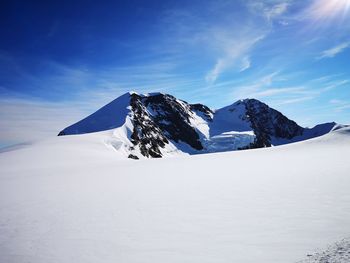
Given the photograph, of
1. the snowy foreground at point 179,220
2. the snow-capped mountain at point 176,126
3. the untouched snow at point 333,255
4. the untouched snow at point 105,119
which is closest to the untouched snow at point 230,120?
the snow-capped mountain at point 176,126

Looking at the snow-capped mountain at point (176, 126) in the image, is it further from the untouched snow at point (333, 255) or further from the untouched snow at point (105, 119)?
the untouched snow at point (333, 255)

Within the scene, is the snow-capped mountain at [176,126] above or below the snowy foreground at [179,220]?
above

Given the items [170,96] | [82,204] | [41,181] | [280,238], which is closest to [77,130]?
[170,96]

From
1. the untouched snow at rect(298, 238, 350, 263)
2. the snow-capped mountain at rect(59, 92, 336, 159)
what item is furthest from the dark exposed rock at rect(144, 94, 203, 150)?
the untouched snow at rect(298, 238, 350, 263)

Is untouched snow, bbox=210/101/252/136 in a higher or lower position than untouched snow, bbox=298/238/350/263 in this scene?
higher

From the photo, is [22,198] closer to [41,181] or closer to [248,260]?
[41,181]

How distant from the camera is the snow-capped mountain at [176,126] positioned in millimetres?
92894

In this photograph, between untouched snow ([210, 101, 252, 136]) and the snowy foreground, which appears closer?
the snowy foreground

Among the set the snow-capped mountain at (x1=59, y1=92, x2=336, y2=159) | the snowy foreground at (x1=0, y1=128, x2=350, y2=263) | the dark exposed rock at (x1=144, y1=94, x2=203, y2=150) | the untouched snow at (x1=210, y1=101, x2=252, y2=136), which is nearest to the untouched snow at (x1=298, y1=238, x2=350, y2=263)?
the snowy foreground at (x1=0, y1=128, x2=350, y2=263)

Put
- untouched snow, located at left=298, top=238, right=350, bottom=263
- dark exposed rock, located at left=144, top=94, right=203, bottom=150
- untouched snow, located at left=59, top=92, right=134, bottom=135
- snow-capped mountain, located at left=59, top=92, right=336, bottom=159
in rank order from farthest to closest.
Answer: dark exposed rock, located at left=144, top=94, right=203, bottom=150
untouched snow, located at left=59, top=92, right=134, bottom=135
snow-capped mountain, located at left=59, top=92, right=336, bottom=159
untouched snow, located at left=298, top=238, right=350, bottom=263

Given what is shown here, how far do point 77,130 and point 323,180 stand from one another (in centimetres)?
10143

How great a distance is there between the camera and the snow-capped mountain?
305 ft

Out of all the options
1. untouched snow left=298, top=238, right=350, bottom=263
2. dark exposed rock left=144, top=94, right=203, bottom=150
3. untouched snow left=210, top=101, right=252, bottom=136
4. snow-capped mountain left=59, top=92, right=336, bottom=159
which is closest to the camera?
untouched snow left=298, top=238, right=350, bottom=263

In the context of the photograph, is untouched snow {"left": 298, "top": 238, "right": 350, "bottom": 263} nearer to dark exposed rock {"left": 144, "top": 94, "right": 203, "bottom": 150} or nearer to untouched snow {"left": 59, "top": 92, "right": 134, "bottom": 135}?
untouched snow {"left": 59, "top": 92, "right": 134, "bottom": 135}
